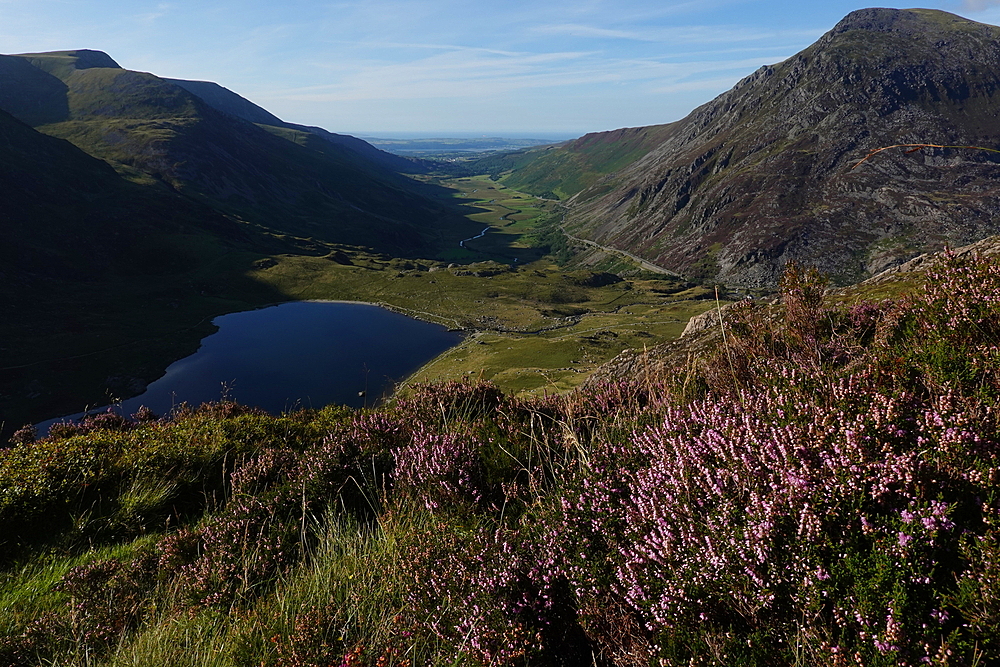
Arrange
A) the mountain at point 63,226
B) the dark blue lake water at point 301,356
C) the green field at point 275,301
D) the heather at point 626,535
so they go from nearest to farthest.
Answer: the heather at point 626,535 → the green field at point 275,301 → the dark blue lake water at point 301,356 → the mountain at point 63,226

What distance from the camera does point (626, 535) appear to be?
3875mm

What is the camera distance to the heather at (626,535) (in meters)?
2.84

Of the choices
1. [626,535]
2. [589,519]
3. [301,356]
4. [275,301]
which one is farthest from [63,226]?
[626,535]

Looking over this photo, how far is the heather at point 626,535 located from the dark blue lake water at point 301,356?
88.6 metres

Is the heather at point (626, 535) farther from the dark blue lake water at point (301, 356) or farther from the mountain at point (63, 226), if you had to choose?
the mountain at point (63, 226)

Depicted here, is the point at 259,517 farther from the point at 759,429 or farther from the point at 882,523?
the point at 882,523

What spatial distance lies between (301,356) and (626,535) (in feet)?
455

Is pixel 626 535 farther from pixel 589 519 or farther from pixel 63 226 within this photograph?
pixel 63 226

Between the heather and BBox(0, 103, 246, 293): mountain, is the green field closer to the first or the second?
BBox(0, 103, 246, 293): mountain

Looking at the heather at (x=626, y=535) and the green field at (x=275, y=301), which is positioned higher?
the heather at (x=626, y=535)

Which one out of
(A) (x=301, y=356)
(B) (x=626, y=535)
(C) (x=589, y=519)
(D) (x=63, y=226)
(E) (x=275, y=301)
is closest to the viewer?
(B) (x=626, y=535)

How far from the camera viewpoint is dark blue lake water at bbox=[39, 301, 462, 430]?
107 metres

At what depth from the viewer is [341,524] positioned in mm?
6441

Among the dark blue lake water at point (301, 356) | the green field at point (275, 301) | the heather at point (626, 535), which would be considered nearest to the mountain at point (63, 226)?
the green field at point (275, 301)
